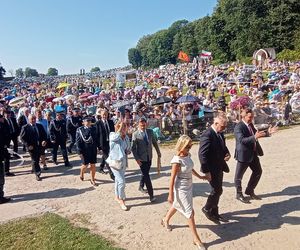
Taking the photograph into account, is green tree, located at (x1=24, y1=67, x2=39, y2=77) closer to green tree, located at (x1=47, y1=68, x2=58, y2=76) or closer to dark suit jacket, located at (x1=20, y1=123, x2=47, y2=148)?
green tree, located at (x1=47, y1=68, x2=58, y2=76)

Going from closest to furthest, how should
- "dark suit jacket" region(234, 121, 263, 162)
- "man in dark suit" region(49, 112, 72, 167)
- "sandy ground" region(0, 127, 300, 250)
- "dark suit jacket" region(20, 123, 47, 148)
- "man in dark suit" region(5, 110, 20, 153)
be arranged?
"sandy ground" region(0, 127, 300, 250), "dark suit jacket" region(234, 121, 263, 162), "dark suit jacket" region(20, 123, 47, 148), "man in dark suit" region(49, 112, 72, 167), "man in dark suit" region(5, 110, 20, 153)

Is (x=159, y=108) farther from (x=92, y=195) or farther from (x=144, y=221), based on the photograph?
(x=144, y=221)

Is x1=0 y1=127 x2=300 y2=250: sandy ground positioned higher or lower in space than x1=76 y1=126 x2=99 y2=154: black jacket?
lower

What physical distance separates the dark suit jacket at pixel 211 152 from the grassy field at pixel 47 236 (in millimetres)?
2150

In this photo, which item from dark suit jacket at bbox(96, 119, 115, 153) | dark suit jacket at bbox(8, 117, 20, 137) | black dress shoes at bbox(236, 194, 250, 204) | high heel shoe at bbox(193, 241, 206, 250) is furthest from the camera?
dark suit jacket at bbox(8, 117, 20, 137)

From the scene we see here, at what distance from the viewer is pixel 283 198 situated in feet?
25.3

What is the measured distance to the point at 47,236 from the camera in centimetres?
679

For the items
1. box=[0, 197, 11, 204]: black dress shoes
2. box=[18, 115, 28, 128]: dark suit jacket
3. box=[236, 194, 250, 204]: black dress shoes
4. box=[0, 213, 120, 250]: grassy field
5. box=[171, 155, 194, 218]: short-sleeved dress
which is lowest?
box=[0, 213, 120, 250]: grassy field

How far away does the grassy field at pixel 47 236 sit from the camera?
251 inches

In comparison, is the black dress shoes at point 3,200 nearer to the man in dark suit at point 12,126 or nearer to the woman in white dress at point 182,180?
the woman in white dress at point 182,180

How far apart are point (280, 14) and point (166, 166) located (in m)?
55.7

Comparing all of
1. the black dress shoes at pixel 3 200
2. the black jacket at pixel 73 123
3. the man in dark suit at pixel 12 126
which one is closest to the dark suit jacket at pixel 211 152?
the black dress shoes at pixel 3 200

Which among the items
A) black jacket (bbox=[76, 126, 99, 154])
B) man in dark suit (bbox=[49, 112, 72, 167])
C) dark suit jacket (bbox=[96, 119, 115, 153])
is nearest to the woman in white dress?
black jacket (bbox=[76, 126, 99, 154])

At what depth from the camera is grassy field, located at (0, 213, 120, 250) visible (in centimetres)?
637
